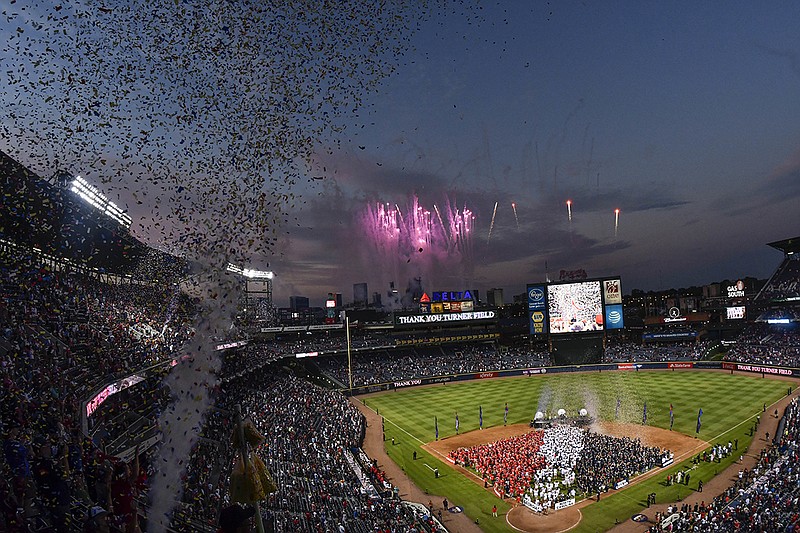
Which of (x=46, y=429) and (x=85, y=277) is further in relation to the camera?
(x=85, y=277)

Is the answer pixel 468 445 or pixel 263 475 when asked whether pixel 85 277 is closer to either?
pixel 468 445

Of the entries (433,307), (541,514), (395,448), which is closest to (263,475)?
(541,514)

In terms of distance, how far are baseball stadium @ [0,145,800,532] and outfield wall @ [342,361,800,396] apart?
0.87ft

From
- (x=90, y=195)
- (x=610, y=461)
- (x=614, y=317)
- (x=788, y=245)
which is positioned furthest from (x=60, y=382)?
(x=788, y=245)

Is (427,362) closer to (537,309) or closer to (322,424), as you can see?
(537,309)

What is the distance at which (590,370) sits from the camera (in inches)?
2803

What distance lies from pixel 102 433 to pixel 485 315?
6821cm

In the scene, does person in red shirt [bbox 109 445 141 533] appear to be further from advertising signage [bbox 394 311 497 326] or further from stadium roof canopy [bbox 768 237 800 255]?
stadium roof canopy [bbox 768 237 800 255]

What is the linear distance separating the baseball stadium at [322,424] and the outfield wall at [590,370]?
265 millimetres

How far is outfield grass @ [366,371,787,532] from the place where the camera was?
2691 centimetres

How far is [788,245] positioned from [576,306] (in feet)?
149

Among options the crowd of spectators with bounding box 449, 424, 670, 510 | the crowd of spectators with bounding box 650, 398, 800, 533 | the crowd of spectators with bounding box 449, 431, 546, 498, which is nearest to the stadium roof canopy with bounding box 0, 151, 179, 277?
the crowd of spectators with bounding box 449, 431, 546, 498

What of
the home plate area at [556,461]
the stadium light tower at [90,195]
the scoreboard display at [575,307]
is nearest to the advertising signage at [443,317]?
the scoreboard display at [575,307]

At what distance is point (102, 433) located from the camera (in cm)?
1917
